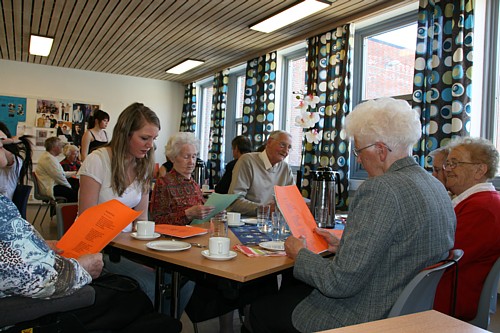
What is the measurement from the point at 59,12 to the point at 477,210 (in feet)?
17.1

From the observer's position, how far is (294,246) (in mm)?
1610

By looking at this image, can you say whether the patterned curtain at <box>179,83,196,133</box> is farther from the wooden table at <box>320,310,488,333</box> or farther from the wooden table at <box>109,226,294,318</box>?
the wooden table at <box>320,310,488,333</box>

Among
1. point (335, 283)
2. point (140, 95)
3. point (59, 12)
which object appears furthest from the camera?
point (140, 95)

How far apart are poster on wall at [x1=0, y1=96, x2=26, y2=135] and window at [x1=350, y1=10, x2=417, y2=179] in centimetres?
651

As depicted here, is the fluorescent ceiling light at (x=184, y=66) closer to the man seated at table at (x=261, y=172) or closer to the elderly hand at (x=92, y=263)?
the man seated at table at (x=261, y=172)

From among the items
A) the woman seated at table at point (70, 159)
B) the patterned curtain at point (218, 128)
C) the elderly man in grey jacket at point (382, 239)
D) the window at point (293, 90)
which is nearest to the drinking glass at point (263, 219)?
the elderly man in grey jacket at point (382, 239)

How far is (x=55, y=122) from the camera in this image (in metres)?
8.30

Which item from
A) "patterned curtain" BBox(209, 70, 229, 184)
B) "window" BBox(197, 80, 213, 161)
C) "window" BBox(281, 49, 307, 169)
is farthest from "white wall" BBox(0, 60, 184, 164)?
"window" BBox(281, 49, 307, 169)

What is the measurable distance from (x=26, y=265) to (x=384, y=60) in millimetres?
4564

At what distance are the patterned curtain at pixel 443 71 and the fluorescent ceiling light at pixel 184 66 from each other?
4.29m

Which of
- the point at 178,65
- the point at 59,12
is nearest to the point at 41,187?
the point at 59,12

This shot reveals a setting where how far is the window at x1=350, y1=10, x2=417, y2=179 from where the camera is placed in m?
4.51

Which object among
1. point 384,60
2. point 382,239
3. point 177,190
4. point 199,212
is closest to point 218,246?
point 382,239

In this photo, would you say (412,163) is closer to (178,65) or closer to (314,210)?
(314,210)
